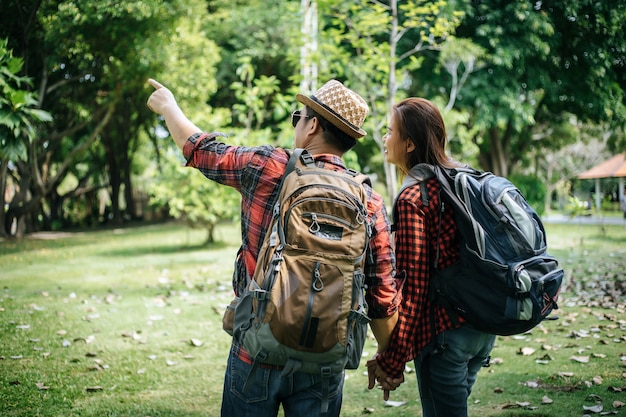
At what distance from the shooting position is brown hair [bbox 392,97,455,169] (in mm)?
2459

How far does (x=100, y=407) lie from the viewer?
4.02m

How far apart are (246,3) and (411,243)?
22131 mm

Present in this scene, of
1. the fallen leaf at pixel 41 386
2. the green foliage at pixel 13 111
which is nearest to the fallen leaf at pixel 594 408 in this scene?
the fallen leaf at pixel 41 386

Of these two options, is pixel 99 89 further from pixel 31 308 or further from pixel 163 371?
pixel 163 371

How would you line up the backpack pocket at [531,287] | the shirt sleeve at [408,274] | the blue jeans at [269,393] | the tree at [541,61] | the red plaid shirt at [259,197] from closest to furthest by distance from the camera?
1. the blue jeans at [269,393]
2. the red plaid shirt at [259,197]
3. the backpack pocket at [531,287]
4. the shirt sleeve at [408,274]
5. the tree at [541,61]

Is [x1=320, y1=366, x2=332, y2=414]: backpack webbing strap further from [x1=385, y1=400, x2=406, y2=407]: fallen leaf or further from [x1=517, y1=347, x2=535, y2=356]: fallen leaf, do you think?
[x1=517, y1=347, x2=535, y2=356]: fallen leaf

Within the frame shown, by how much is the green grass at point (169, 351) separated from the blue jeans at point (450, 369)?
1.80 meters

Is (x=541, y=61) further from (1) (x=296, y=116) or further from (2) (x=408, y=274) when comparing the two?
(1) (x=296, y=116)

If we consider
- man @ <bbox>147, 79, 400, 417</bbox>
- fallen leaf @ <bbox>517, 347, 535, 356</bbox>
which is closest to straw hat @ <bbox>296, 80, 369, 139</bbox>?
man @ <bbox>147, 79, 400, 417</bbox>

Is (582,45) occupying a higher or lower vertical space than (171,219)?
higher

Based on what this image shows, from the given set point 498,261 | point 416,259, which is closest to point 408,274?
point 416,259

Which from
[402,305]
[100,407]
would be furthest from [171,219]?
[402,305]

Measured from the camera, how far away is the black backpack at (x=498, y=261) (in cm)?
223

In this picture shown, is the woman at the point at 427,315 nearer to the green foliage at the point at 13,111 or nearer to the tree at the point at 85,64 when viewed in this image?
the green foliage at the point at 13,111
